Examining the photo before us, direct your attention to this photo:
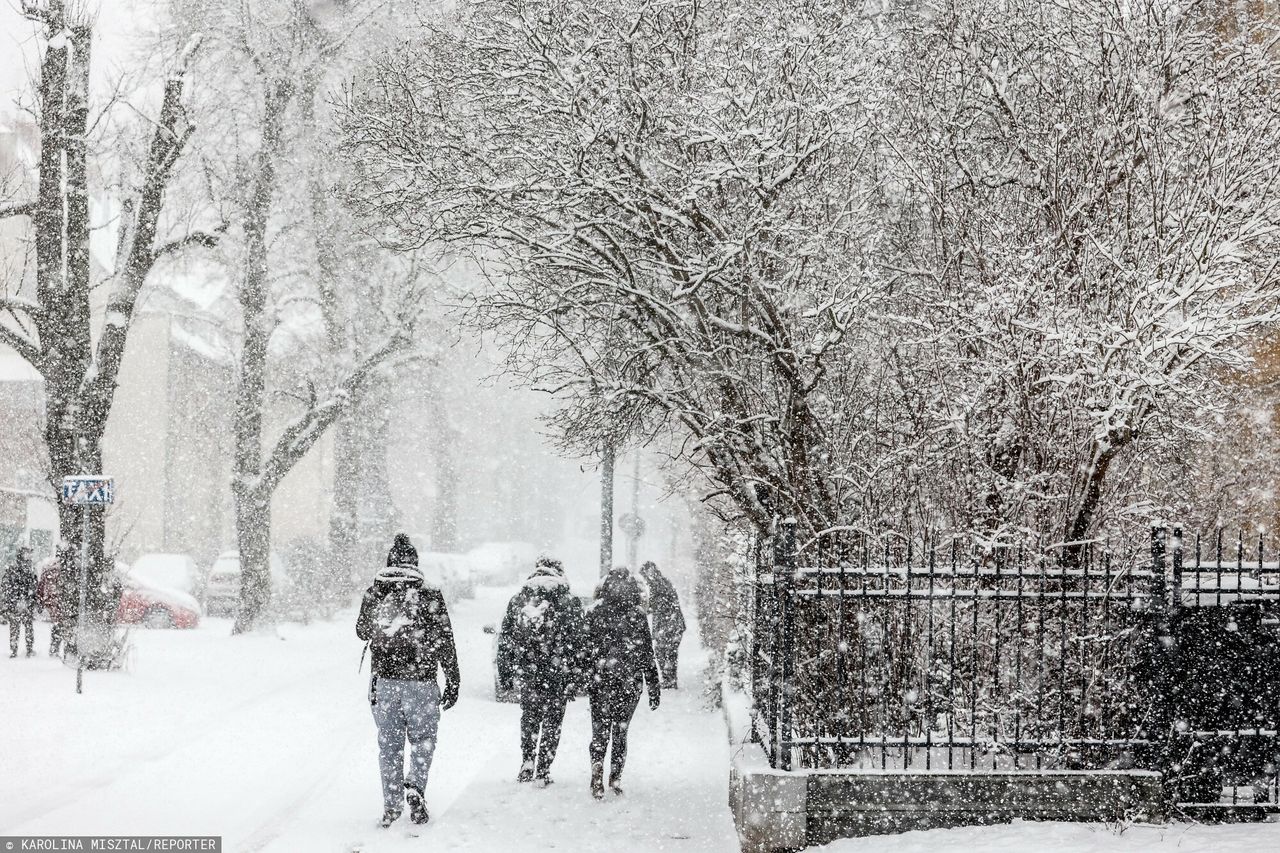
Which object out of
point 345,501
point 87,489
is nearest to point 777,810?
point 87,489

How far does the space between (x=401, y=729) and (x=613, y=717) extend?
1.89 metres

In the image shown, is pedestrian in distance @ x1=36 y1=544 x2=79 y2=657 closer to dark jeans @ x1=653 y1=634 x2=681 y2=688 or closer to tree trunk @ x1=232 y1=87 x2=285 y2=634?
tree trunk @ x1=232 y1=87 x2=285 y2=634

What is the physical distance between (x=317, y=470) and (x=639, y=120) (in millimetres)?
46113

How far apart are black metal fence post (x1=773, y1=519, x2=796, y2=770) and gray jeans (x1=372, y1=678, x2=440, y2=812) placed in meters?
2.53

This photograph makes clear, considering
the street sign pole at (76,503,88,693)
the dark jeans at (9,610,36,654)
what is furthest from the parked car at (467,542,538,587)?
the street sign pole at (76,503,88,693)

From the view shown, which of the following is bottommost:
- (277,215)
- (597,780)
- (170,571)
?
(170,571)

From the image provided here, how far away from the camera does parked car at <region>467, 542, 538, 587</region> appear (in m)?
51.2

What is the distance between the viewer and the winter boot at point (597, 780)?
31.1 feet

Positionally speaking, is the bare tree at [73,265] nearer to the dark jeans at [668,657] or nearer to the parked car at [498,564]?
the dark jeans at [668,657]

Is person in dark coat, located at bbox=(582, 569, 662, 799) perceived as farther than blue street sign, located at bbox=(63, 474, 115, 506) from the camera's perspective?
No

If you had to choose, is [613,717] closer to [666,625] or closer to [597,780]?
[597,780]

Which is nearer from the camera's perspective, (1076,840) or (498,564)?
(1076,840)

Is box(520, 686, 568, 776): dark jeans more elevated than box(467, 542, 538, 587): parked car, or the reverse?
box(520, 686, 568, 776): dark jeans

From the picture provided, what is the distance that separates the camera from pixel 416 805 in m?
8.51
